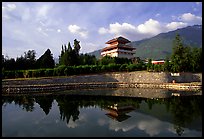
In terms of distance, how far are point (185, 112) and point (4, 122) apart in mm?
9254

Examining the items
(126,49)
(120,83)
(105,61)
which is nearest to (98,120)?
(120,83)

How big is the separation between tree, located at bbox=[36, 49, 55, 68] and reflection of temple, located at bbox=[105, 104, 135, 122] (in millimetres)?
20736

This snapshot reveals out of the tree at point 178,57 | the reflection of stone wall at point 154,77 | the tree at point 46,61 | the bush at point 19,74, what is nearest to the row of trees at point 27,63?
the tree at point 46,61

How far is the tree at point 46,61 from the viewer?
113 feet

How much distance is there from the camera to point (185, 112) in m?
12.7

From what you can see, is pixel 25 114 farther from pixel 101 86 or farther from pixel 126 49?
pixel 126 49

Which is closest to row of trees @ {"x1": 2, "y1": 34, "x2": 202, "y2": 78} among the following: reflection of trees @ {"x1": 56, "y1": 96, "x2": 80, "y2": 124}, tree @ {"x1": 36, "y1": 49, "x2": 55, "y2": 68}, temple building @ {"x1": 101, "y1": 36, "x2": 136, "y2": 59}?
tree @ {"x1": 36, "y1": 49, "x2": 55, "y2": 68}

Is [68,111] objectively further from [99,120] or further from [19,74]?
[19,74]

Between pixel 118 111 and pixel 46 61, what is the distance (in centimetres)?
2280

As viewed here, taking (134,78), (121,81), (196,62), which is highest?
(196,62)

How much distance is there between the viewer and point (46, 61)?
114 ft

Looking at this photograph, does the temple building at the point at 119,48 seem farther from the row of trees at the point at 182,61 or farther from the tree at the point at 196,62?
the tree at the point at 196,62

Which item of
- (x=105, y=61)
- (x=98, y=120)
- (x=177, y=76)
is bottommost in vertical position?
(x=98, y=120)

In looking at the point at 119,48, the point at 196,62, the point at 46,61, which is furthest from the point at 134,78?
the point at 119,48
